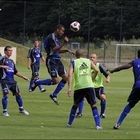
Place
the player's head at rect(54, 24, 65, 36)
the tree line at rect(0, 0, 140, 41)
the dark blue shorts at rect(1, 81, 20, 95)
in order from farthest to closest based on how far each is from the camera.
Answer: the tree line at rect(0, 0, 140, 41)
the player's head at rect(54, 24, 65, 36)
the dark blue shorts at rect(1, 81, 20, 95)

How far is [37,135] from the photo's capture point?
14.0m

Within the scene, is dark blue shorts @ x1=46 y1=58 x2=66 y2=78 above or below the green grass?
above

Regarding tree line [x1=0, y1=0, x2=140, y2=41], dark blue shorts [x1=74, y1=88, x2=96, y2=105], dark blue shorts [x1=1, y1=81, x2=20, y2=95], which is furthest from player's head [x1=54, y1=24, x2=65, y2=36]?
tree line [x1=0, y1=0, x2=140, y2=41]

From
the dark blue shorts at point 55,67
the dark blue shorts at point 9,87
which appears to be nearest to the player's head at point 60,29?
the dark blue shorts at point 55,67

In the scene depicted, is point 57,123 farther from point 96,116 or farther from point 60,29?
point 60,29

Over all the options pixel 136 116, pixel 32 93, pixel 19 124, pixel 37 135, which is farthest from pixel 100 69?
pixel 32 93

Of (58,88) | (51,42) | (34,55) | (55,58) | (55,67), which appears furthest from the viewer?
(34,55)

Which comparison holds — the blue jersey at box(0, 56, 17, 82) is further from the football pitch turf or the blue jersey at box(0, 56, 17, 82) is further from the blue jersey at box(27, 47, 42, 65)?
the blue jersey at box(27, 47, 42, 65)

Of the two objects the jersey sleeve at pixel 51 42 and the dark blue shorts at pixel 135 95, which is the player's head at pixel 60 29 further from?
the dark blue shorts at pixel 135 95

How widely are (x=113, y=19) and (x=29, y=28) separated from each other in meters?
12.5

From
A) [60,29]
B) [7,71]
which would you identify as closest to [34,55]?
[60,29]

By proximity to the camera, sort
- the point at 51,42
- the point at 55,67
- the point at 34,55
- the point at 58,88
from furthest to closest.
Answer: the point at 34,55 < the point at 55,67 < the point at 58,88 < the point at 51,42

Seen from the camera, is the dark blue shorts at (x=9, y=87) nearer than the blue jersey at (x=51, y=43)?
Yes

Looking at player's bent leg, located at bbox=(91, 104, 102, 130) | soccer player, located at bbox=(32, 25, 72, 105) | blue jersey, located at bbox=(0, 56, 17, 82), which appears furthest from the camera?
soccer player, located at bbox=(32, 25, 72, 105)
